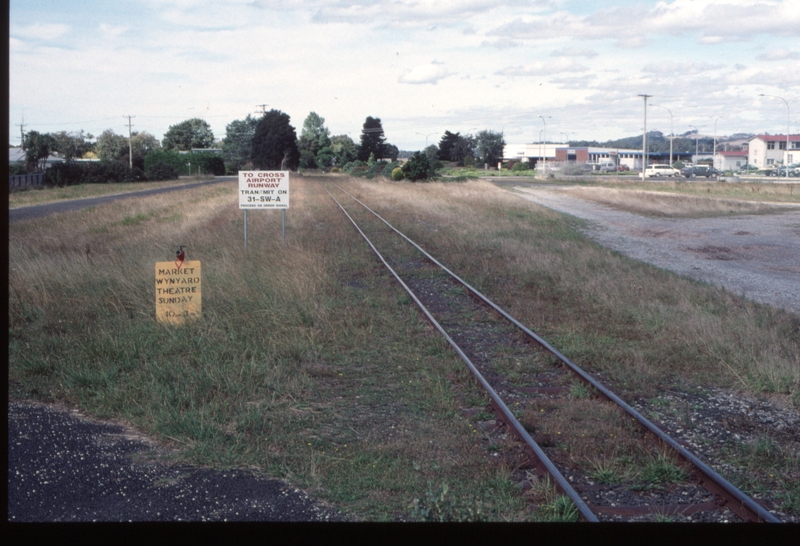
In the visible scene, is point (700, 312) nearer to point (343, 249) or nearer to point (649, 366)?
point (649, 366)

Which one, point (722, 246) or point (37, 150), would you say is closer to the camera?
point (722, 246)

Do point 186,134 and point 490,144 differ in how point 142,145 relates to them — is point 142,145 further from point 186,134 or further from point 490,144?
point 490,144

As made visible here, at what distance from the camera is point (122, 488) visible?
529cm

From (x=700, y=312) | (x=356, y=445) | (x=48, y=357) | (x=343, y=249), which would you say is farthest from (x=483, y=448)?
(x=343, y=249)

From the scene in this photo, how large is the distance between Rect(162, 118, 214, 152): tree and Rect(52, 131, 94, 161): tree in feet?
58.4

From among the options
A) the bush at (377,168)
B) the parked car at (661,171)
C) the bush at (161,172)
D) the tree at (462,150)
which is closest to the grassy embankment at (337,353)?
the bush at (161,172)

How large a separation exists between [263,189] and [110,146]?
8527 cm

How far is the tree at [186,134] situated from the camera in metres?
114

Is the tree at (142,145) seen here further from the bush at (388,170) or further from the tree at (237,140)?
the bush at (388,170)

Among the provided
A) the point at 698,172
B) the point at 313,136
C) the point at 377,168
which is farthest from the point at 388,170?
the point at 313,136

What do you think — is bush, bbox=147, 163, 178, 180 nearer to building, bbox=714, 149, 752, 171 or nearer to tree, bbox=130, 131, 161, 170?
tree, bbox=130, 131, 161, 170

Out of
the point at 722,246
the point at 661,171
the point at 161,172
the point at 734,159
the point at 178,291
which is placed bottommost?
the point at 722,246

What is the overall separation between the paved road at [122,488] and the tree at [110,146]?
309ft
